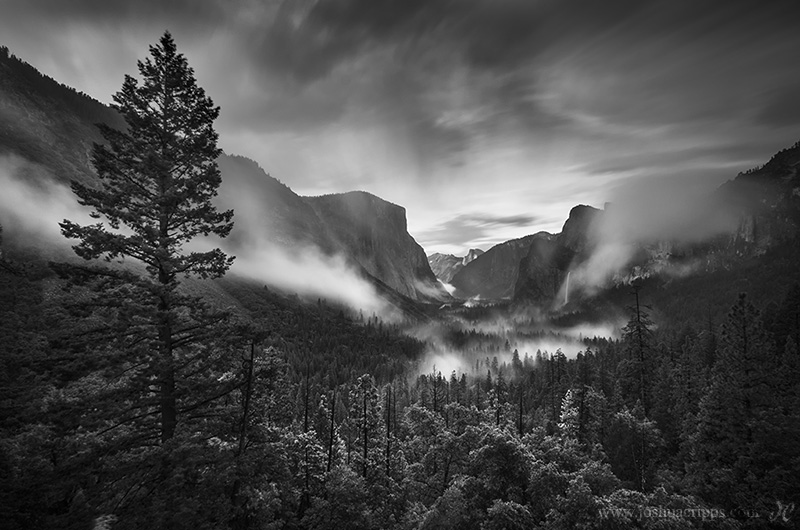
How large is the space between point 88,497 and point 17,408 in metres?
6.91

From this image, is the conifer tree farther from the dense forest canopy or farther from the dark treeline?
the dark treeline

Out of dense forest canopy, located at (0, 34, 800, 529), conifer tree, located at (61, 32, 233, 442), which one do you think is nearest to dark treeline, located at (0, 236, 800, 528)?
dense forest canopy, located at (0, 34, 800, 529)

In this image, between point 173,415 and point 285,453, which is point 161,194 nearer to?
point 173,415

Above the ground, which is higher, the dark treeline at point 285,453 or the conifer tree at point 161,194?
the conifer tree at point 161,194

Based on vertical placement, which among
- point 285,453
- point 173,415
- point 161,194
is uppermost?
point 161,194

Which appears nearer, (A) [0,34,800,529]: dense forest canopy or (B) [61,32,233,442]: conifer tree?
(A) [0,34,800,529]: dense forest canopy

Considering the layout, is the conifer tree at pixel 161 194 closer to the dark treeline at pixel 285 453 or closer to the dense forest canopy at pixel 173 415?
the dense forest canopy at pixel 173 415

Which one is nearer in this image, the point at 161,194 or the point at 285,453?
the point at 161,194

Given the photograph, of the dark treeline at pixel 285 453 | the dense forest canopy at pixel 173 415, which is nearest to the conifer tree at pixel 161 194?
the dense forest canopy at pixel 173 415

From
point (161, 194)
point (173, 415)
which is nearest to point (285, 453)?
point (173, 415)

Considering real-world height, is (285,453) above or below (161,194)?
below

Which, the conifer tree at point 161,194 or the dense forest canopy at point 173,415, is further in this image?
the conifer tree at point 161,194

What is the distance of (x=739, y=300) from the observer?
2506 cm

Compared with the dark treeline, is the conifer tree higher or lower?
higher
